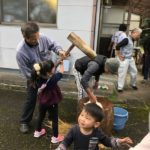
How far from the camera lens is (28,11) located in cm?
726

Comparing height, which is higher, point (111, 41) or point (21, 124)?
point (111, 41)

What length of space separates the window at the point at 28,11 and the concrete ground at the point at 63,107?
1.38m

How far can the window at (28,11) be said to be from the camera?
23.4ft

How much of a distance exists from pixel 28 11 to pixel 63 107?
108 inches

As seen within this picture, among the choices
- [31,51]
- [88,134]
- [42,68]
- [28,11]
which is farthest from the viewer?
[28,11]

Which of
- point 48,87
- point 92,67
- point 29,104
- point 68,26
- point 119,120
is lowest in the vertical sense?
point 119,120

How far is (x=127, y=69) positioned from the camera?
7.01m

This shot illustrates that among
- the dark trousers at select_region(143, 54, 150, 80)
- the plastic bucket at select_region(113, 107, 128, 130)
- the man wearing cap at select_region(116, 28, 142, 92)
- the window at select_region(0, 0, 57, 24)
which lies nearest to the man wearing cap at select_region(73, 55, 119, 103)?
the plastic bucket at select_region(113, 107, 128, 130)

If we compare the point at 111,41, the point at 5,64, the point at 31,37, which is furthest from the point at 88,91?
the point at 111,41

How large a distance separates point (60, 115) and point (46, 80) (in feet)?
4.80

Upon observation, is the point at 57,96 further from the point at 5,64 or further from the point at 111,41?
the point at 111,41

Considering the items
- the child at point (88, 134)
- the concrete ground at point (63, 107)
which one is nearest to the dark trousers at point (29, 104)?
the concrete ground at point (63, 107)

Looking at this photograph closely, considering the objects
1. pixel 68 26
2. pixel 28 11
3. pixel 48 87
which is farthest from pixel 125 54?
pixel 48 87

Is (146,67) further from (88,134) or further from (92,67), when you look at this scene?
(88,134)
